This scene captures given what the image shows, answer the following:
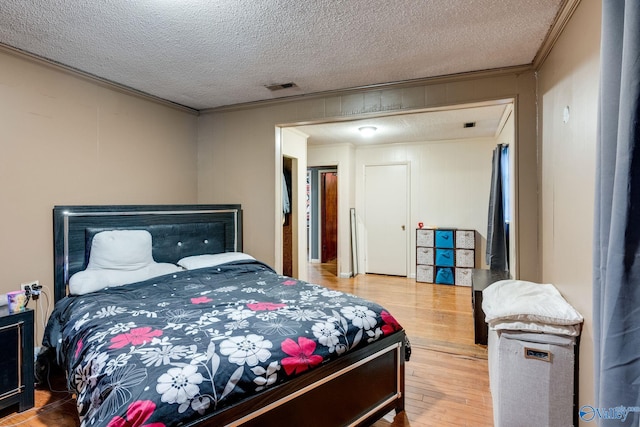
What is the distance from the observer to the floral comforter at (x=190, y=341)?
134 cm

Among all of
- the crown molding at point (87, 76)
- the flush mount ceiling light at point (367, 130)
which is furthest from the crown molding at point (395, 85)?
the flush mount ceiling light at point (367, 130)

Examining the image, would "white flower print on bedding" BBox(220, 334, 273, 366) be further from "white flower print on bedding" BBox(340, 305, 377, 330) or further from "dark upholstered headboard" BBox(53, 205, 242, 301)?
"dark upholstered headboard" BBox(53, 205, 242, 301)

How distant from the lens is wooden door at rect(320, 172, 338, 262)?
7824 mm

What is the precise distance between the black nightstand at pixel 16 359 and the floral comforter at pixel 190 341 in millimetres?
149

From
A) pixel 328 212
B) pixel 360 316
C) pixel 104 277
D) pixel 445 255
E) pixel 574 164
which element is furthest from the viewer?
pixel 328 212

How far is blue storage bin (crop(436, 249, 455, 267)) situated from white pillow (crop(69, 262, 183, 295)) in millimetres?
4284

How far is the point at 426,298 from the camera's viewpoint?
4906mm

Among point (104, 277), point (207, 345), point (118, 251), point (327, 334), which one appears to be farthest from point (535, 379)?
point (118, 251)

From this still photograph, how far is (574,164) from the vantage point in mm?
1958

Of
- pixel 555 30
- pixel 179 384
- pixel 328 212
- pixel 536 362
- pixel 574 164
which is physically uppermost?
pixel 555 30

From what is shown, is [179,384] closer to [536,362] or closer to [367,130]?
[536,362]

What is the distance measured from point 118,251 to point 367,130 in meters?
3.54

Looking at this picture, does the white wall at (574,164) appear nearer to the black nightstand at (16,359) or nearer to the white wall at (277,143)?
the white wall at (277,143)

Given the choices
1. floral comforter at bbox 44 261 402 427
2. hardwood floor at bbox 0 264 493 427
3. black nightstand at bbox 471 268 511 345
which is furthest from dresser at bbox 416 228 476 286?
floral comforter at bbox 44 261 402 427
